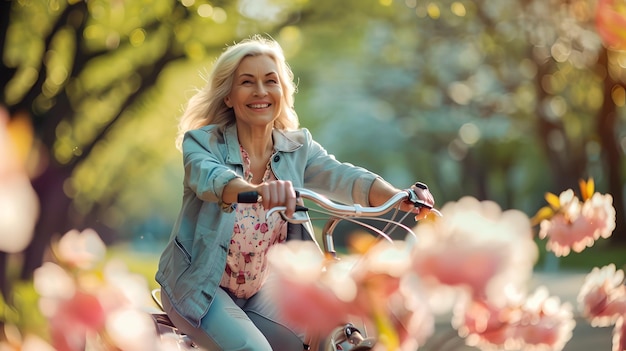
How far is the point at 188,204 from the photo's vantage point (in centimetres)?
255

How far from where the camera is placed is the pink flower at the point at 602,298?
194 centimetres

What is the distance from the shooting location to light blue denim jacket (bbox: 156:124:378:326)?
2.37 m

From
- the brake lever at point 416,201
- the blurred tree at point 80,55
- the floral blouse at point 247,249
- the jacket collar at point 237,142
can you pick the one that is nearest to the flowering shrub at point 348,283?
the brake lever at point 416,201

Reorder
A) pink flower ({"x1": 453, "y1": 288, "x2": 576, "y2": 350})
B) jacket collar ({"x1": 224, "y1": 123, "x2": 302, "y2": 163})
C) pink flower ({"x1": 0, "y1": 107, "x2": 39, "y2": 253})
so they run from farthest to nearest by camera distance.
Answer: jacket collar ({"x1": 224, "y1": 123, "x2": 302, "y2": 163}) < pink flower ({"x1": 453, "y1": 288, "x2": 576, "y2": 350}) < pink flower ({"x1": 0, "y1": 107, "x2": 39, "y2": 253})

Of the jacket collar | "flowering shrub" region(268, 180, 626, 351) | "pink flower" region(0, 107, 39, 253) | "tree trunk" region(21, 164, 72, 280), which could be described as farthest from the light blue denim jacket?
"tree trunk" region(21, 164, 72, 280)

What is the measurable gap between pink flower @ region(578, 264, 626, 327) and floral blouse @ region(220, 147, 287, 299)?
900 mm

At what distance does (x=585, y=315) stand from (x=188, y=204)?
111 centimetres

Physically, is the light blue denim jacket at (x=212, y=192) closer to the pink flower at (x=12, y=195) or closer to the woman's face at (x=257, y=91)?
the woman's face at (x=257, y=91)

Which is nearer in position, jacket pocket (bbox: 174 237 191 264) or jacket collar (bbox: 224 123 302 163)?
jacket pocket (bbox: 174 237 191 264)


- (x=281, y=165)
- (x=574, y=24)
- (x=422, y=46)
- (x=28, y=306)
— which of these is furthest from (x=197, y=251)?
(x=422, y=46)

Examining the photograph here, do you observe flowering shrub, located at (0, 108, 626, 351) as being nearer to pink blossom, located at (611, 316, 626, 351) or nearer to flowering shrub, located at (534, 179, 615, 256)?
pink blossom, located at (611, 316, 626, 351)

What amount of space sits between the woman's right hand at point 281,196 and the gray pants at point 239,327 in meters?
0.51

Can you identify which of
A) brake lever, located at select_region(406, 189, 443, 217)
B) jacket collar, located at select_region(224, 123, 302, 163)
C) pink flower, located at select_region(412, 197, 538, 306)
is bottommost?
brake lever, located at select_region(406, 189, 443, 217)

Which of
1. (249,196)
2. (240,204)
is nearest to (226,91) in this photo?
(240,204)
